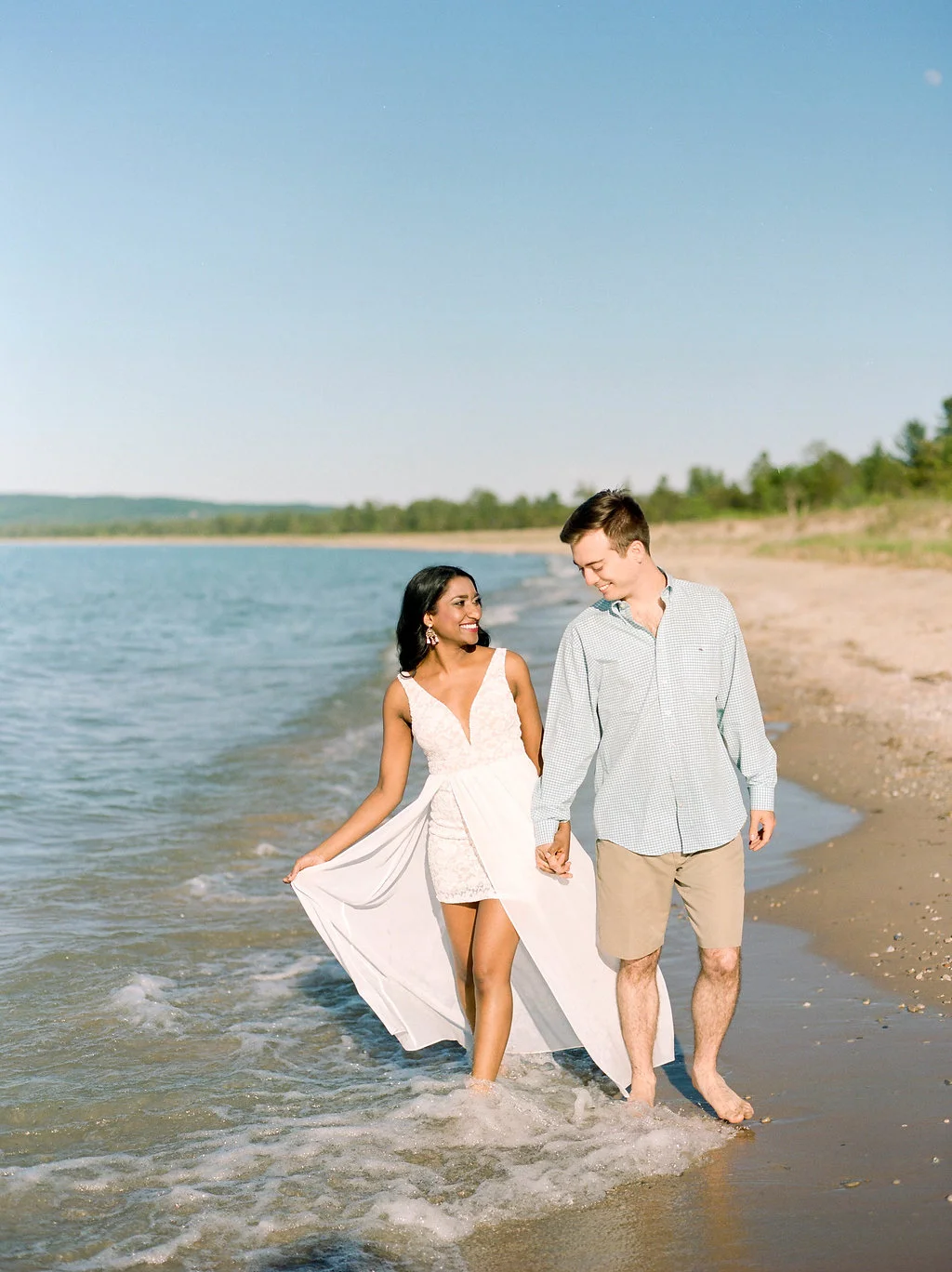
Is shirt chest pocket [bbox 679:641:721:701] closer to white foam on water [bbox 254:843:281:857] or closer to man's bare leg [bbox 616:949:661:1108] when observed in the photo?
man's bare leg [bbox 616:949:661:1108]

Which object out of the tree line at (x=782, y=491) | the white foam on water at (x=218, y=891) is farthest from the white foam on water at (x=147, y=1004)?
the tree line at (x=782, y=491)

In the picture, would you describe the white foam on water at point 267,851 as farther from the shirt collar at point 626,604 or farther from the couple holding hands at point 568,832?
the shirt collar at point 626,604

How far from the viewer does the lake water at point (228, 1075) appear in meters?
3.60

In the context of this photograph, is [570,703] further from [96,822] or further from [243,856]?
[96,822]

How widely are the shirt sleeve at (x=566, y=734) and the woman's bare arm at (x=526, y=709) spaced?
338 mm

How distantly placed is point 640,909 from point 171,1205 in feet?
5.64

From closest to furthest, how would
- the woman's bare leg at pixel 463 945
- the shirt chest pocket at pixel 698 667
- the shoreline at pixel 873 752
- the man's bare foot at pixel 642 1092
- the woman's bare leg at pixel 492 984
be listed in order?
the shirt chest pocket at pixel 698 667
the man's bare foot at pixel 642 1092
the woman's bare leg at pixel 492 984
the woman's bare leg at pixel 463 945
the shoreline at pixel 873 752

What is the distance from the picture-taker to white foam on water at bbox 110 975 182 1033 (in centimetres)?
539

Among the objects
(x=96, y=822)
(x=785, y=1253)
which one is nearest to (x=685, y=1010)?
(x=785, y=1253)

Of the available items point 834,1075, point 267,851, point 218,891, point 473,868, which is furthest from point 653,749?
point 267,851

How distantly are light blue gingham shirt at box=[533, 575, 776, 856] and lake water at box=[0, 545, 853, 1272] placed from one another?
106 centimetres

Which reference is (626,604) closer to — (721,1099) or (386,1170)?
(721,1099)

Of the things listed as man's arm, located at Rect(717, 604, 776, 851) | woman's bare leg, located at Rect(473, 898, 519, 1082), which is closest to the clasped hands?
woman's bare leg, located at Rect(473, 898, 519, 1082)

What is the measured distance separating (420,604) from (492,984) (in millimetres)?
1320
